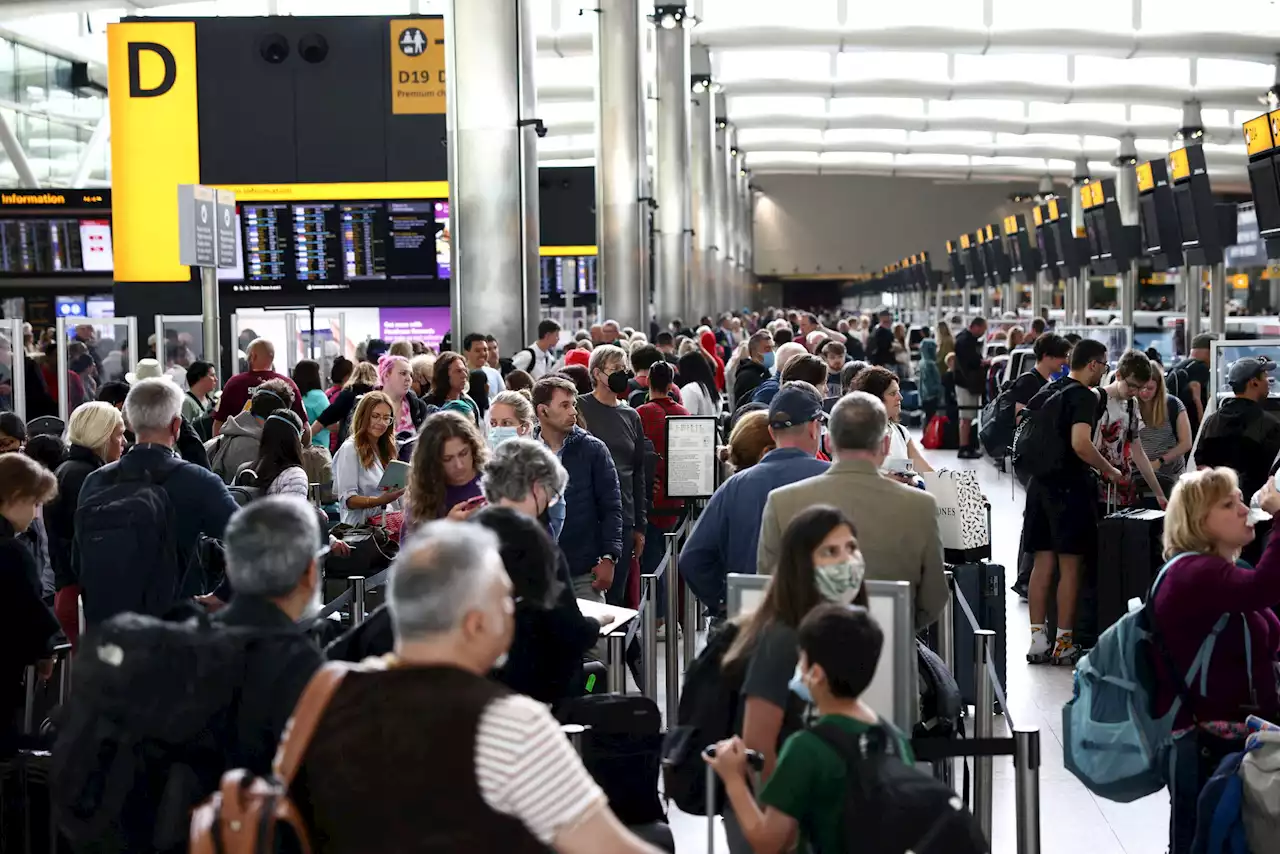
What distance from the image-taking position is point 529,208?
616 inches

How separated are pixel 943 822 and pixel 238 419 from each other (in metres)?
5.92

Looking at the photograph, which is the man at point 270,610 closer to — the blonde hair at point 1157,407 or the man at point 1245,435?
the man at point 1245,435

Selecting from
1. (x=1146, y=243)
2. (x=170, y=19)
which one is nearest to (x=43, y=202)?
(x=170, y=19)

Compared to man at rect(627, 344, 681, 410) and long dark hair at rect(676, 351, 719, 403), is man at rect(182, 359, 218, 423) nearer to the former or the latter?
man at rect(627, 344, 681, 410)

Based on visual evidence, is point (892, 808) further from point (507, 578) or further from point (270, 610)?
point (270, 610)

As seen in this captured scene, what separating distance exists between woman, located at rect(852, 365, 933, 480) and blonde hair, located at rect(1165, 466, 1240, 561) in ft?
7.49

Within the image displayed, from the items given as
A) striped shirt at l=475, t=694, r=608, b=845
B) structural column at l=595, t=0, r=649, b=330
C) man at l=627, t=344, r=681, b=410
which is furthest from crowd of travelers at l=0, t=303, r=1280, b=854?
structural column at l=595, t=0, r=649, b=330

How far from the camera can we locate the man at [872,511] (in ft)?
15.3

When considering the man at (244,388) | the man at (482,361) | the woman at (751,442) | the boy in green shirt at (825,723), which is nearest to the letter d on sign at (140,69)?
the man at (482,361)

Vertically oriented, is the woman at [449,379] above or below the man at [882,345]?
above

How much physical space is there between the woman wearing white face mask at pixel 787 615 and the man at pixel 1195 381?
30.9 feet

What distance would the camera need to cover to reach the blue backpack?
4.69m

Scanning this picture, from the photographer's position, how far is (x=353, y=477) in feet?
25.4

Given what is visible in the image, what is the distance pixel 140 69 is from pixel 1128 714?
53.8 ft
